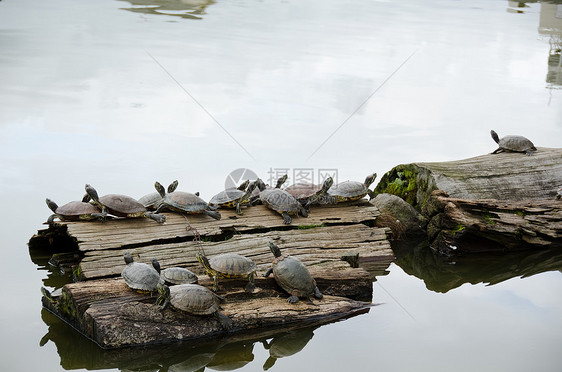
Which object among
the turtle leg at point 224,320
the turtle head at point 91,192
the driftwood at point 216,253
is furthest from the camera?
the turtle head at point 91,192

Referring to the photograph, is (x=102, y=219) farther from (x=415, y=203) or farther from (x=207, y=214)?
(x=415, y=203)

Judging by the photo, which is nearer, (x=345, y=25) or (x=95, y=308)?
(x=95, y=308)

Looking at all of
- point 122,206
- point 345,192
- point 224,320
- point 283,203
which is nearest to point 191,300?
point 224,320

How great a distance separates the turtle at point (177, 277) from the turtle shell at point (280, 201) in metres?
1.28

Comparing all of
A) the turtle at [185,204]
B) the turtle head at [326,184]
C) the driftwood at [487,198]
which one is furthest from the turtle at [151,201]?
the driftwood at [487,198]

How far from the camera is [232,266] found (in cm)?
402

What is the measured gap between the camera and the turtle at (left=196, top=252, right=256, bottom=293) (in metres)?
4.02

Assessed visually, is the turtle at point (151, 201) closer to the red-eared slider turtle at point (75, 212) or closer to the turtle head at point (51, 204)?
the red-eared slider turtle at point (75, 212)

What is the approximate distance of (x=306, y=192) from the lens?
214 inches

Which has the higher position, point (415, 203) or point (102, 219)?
point (102, 219)

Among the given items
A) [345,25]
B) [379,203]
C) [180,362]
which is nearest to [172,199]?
[180,362]

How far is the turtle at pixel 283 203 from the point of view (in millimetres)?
5070

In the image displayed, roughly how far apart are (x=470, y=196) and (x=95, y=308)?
3558 mm

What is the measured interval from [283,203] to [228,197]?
Result: 17.8 inches
